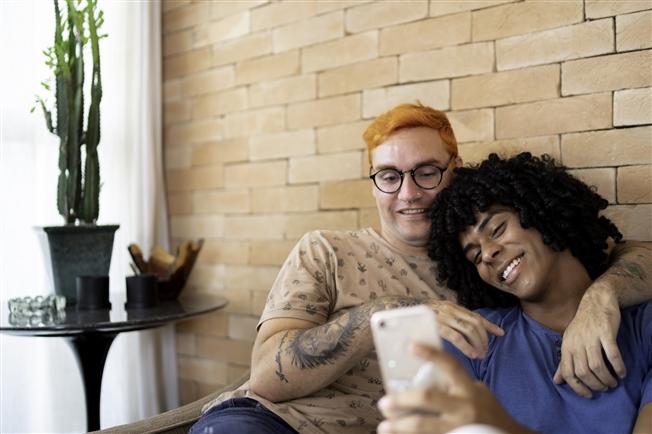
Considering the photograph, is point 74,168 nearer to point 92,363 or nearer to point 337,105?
point 92,363

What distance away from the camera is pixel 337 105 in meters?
2.04

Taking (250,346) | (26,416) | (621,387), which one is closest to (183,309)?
(250,346)

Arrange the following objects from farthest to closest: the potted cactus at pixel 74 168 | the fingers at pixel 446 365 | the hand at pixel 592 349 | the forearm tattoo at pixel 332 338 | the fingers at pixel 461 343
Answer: the potted cactus at pixel 74 168, the forearm tattoo at pixel 332 338, the hand at pixel 592 349, the fingers at pixel 461 343, the fingers at pixel 446 365

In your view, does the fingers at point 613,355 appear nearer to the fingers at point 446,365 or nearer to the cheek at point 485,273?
the cheek at point 485,273

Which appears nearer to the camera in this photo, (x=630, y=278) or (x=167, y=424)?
(x=630, y=278)

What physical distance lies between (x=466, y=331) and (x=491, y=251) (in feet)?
1.07

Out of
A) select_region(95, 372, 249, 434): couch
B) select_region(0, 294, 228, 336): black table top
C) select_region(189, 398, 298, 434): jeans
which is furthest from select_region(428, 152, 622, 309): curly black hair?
select_region(0, 294, 228, 336): black table top

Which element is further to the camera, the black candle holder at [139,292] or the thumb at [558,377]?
the black candle holder at [139,292]

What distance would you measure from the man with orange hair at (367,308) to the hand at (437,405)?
11.0 inches

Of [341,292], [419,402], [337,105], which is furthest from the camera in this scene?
[337,105]

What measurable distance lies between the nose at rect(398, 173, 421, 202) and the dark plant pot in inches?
37.1

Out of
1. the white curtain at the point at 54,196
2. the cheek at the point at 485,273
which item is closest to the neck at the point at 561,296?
the cheek at the point at 485,273

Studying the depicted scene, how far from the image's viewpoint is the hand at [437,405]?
694 mm

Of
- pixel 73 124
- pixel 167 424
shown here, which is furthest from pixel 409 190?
pixel 73 124
